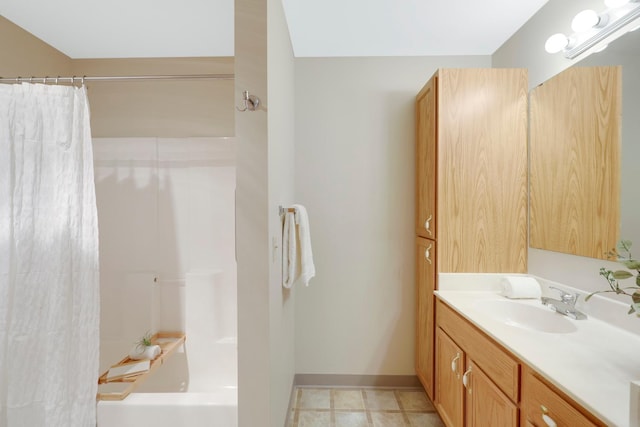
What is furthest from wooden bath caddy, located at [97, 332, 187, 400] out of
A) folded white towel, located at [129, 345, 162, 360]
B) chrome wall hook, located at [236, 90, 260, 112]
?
chrome wall hook, located at [236, 90, 260, 112]

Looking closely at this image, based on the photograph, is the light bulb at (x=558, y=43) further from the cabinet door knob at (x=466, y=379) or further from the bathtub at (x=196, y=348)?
the bathtub at (x=196, y=348)

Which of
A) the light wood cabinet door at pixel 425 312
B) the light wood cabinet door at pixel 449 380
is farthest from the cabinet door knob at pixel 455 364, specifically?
the light wood cabinet door at pixel 425 312

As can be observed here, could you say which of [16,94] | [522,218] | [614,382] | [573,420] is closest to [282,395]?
[573,420]

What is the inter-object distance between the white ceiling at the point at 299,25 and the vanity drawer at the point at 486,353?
1.77 meters

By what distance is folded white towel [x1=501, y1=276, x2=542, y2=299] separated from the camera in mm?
1708

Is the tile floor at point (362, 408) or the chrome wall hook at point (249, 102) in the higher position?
the chrome wall hook at point (249, 102)

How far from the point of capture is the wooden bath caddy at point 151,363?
1.49 meters

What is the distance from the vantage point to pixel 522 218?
74.7 inches

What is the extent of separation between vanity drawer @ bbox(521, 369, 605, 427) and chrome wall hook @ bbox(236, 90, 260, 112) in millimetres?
1422

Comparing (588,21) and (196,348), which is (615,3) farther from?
(196,348)

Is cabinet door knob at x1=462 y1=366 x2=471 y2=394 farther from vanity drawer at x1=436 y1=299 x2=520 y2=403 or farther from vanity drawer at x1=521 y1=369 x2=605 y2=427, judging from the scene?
vanity drawer at x1=521 y1=369 x2=605 y2=427

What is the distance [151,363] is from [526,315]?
2128 millimetres

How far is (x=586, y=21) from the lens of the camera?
4.59 ft

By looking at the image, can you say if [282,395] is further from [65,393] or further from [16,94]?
[16,94]
